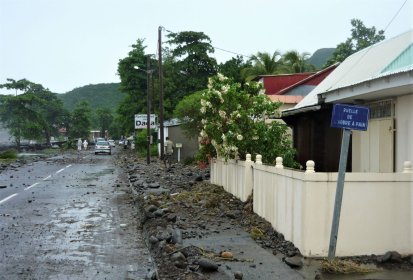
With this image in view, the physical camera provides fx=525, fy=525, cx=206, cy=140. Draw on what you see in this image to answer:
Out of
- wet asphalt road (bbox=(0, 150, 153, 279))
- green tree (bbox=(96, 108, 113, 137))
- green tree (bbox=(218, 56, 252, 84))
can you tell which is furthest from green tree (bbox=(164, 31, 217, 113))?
green tree (bbox=(96, 108, 113, 137))

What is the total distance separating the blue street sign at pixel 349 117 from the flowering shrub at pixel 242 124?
21.2ft

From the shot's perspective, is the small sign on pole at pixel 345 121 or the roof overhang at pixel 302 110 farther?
the roof overhang at pixel 302 110

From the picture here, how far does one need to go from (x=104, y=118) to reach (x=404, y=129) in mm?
131400

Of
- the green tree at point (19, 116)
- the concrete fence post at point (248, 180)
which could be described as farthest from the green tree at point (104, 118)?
the concrete fence post at point (248, 180)

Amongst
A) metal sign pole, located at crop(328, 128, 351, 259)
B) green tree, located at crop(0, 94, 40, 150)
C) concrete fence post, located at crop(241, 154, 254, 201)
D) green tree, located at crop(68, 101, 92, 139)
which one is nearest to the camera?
metal sign pole, located at crop(328, 128, 351, 259)

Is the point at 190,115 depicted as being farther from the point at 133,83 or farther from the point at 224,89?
the point at 133,83

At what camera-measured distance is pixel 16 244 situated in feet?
32.7

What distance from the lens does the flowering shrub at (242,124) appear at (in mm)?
14383

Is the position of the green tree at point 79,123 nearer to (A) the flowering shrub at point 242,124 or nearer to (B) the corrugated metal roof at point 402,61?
(A) the flowering shrub at point 242,124

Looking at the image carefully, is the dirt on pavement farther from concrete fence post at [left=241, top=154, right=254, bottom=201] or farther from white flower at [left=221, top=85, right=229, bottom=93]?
white flower at [left=221, top=85, right=229, bottom=93]

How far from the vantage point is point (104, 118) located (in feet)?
452

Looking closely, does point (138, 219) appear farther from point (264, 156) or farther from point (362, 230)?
point (362, 230)

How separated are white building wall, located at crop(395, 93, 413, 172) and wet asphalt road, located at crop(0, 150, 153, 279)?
5.11 meters

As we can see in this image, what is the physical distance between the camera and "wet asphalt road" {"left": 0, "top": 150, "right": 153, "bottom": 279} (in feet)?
26.6
